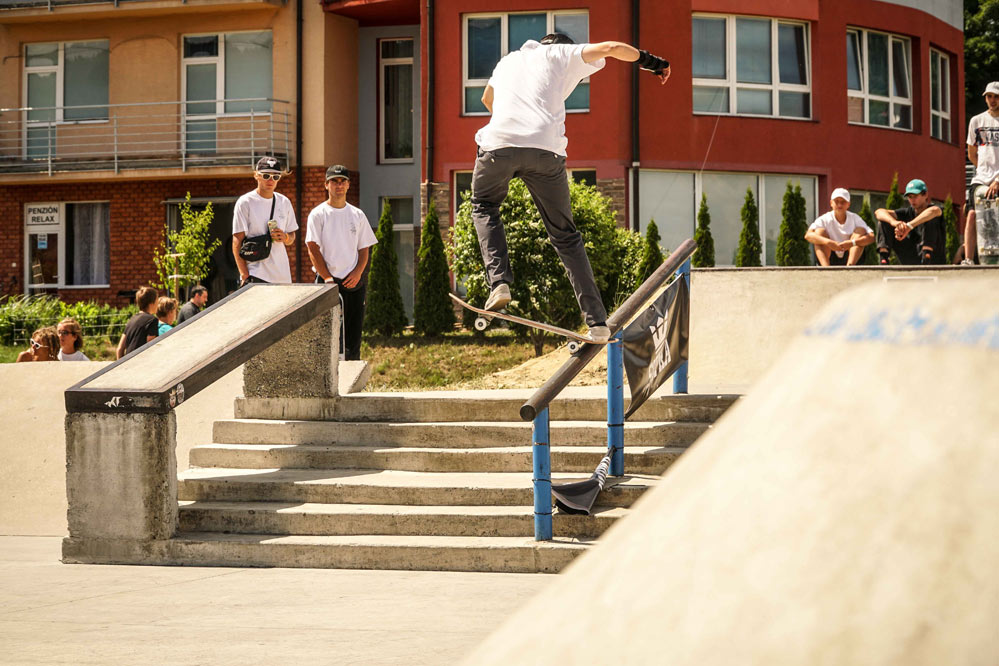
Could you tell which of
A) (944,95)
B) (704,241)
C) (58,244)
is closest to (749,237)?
(704,241)

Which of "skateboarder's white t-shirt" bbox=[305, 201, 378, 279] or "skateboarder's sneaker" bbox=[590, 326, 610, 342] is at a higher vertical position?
"skateboarder's white t-shirt" bbox=[305, 201, 378, 279]

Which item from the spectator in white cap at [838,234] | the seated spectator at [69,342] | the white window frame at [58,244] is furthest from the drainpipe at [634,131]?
the seated spectator at [69,342]

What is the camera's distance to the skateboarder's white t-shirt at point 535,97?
7.61 metres

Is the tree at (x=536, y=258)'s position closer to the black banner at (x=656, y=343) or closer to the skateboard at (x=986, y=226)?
the skateboard at (x=986, y=226)

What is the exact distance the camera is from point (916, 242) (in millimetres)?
13891

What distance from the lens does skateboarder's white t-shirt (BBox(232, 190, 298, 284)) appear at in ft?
32.3

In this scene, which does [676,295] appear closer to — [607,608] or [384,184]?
[607,608]

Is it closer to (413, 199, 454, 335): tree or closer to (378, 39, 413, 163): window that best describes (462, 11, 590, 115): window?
(413, 199, 454, 335): tree

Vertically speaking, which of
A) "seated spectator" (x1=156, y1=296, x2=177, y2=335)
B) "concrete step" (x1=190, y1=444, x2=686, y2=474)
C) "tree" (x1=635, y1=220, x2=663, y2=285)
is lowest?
"concrete step" (x1=190, y1=444, x2=686, y2=474)

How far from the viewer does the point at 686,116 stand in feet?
75.5

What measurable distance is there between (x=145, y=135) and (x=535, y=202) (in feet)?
65.9

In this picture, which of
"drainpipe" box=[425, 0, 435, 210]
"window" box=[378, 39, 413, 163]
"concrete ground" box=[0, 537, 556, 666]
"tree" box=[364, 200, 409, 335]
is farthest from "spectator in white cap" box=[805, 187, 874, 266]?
"window" box=[378, 39, 413, 163]

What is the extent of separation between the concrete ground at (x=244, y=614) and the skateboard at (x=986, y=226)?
24.7ft

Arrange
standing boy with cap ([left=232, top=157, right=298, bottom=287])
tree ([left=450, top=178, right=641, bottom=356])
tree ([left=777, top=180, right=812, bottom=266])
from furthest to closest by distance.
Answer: tree ([left=777, top=180, right=812, bottom=266]) → tree ([left=450, top=178, right=641, bottom=356]) → standing boy with cap ([left=232, top=157, right=298, bottom=287])
